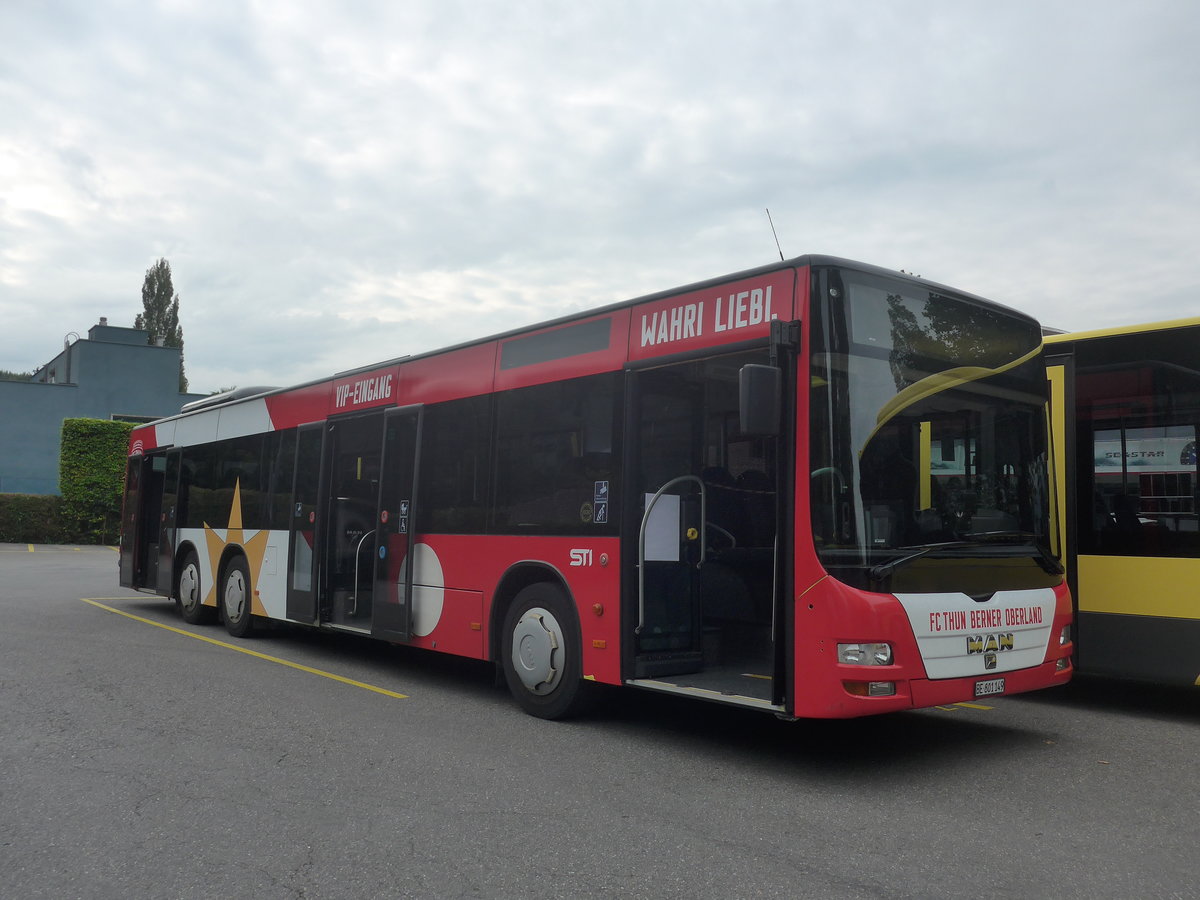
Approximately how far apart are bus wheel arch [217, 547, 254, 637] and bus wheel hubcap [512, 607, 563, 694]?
18.4 feet

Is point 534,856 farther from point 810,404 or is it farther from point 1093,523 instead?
point 1093,523

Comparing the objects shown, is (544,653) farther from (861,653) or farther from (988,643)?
(988,643)

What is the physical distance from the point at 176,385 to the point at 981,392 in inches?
1881

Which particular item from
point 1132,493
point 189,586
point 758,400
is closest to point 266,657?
point 189,586

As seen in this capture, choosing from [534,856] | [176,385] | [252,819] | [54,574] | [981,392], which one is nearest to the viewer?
[534,856]

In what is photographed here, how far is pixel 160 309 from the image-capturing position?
6788cm

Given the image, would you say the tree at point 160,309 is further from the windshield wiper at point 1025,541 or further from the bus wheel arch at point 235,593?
the windshield wiper at point 1025,541

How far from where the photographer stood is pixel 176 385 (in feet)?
159

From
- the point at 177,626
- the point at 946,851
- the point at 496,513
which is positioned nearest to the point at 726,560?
the point at 496,513

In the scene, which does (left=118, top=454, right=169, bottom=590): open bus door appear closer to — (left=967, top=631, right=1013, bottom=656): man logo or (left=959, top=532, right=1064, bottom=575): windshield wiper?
(left=959, top=532, right=1064, bottom=575): windshield wiper

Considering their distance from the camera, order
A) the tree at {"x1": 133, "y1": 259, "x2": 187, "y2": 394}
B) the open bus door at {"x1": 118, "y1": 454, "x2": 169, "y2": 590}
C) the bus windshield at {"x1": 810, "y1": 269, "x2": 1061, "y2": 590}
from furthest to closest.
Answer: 1. the tree at {"x1": 133, "y1": 259, "x2": 187, "y2": 394}
2. the open bus door at {"x1": 118, "y1": 454, "x2": 169, "y2": 590}
3. the bus windshield at {"x1": 810, "y1": 269, "x2": 1061, "y2": 590}

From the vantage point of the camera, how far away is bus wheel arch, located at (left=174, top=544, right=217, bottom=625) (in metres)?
13.4

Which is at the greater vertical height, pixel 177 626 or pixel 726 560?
pixel 726 560

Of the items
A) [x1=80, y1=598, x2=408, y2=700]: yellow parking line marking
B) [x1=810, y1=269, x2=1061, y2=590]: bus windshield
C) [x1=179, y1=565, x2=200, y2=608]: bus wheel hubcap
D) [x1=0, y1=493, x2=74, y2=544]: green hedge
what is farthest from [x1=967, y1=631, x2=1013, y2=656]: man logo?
[x1=0, y1=493, x2=74, y2=544]: green hedge
